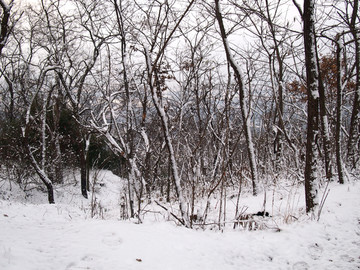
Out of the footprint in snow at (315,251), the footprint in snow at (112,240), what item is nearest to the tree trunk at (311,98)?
the footprint in snow at (315,251)

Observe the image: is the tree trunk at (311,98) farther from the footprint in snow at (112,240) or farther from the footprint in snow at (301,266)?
the footprint in snow at (112,240)

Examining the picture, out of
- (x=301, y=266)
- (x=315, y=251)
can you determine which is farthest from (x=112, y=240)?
(x=315, y=251)

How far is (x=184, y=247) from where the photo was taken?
2646mm

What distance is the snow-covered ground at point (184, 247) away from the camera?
7.23 feet

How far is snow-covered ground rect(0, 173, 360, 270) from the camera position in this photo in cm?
221

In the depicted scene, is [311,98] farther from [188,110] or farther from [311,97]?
[188,110]

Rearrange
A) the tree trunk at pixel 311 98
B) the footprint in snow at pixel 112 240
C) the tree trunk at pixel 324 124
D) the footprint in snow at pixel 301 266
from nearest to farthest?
the footprint in snow at pixel 301 266 < the footprint in snow at pixel 112 240 < the tree trunk at pixel 311 98 < the tree trunk at pixel 324 124

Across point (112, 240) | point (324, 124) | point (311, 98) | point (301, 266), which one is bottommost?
point (301, 266)

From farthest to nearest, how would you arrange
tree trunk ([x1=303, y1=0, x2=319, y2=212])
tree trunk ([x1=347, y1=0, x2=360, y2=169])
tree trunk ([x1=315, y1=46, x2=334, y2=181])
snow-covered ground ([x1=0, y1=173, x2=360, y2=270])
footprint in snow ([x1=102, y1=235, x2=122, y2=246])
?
tree trunk ([x1=347, y1=0, x2=360, y2=169]) → tree trunk ([x1=315, y1=46, x2=334, y2=181]) → tree trunk ([x1=303, y1=0, x2=319, y2=212]) → footprint in snow ([x1=102, y1=235, x2=122, y2=246]) → snow-covered ground ([x1=0, y1=173, x2=360, y2=270])

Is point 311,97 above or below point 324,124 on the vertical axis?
above

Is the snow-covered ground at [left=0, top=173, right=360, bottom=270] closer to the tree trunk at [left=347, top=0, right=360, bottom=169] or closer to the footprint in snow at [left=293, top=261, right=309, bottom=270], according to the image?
the footprint in snow at [left=293, top=261, right=309, bottom=270]

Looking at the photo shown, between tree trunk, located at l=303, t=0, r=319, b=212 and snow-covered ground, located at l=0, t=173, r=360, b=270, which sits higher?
tree trunk, located at l=303, t=0, r=319, b=212

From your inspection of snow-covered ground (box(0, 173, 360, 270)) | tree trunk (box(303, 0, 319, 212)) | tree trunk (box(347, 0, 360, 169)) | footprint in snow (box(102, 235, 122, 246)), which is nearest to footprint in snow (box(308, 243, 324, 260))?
snow-covered ground (box(0, 173, 360, 270))

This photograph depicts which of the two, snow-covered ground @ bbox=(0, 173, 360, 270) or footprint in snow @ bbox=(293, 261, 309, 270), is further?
footprint in snow @ bbox=(293, 261, 309, 270)
